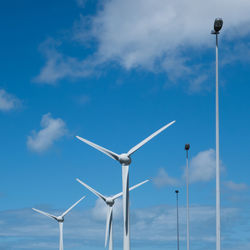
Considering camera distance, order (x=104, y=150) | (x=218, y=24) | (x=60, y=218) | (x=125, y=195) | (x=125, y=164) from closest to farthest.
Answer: (x=218, y=24)
(x=125, y=195)
(x=125, y=164)
(x=104, y=150)
(x=60, y=218)

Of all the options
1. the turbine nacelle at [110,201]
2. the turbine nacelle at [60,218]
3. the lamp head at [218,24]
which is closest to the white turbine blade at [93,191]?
the turbine nacelle at [110,201]

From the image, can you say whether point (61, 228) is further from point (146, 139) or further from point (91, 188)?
point (146, 139)

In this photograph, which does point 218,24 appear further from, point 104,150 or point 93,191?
point 93,191

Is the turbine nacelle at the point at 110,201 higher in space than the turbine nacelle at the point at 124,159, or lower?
higher

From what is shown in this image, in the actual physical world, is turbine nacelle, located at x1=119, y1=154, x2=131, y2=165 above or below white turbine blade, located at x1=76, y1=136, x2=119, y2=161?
below

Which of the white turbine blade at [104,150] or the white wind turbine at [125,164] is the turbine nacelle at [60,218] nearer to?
the white wind turbine at [125,164]

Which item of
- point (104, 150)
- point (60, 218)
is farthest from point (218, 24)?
point (60, 218)

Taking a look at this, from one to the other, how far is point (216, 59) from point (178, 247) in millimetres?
62036

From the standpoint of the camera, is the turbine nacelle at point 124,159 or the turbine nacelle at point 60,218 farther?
the turbine nacelle at point 60,218

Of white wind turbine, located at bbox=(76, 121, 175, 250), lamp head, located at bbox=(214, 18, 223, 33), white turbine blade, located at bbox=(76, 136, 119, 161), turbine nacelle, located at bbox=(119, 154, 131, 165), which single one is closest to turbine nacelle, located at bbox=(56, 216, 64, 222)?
white wind turbine, located at bbox=(76, 121, 175, 250)

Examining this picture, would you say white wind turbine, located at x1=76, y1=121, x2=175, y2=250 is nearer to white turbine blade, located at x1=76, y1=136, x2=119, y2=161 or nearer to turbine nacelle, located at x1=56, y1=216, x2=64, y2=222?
white turbine blade, located at x1=76, y1=136, x2=119, y2=161

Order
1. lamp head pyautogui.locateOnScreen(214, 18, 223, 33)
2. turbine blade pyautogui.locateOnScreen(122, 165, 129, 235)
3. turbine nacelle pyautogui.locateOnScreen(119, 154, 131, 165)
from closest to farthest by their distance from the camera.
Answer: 1. lamp head pyautogui.locateOnScreen(214, 18, 223, 33)
2. turbine blade pyautogui.locateOnScreen(122, 165, 129, 235)
3. turbine nacelle pyautogui.locateOnScreen(119, 154, 131, 165)

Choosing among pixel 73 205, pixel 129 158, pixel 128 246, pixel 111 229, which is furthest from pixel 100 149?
pixel 73 205

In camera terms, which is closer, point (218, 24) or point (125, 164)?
point (218, 24)
